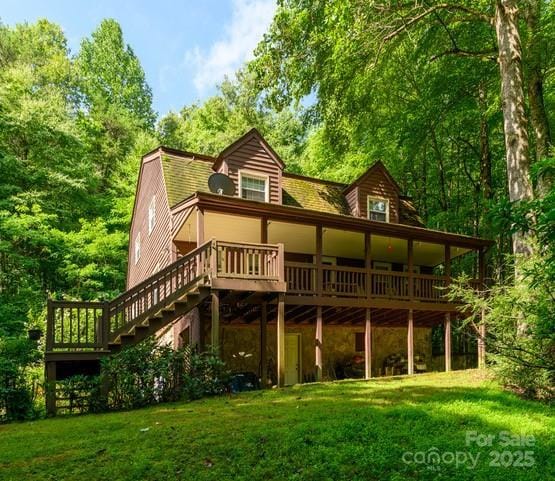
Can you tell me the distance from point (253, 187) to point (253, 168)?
660mm

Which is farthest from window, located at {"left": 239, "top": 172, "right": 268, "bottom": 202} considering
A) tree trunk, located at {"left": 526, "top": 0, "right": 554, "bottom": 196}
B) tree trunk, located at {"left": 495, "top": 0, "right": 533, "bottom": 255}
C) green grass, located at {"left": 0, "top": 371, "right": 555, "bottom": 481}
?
tree trunk, located at {"left": 526, "top": 0, "right": 554, "bottom": 196}

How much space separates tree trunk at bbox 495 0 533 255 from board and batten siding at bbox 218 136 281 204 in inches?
290

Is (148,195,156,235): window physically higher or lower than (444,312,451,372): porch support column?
higher

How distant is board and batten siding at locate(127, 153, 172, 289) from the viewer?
48.2 ft

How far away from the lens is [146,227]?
17969mm

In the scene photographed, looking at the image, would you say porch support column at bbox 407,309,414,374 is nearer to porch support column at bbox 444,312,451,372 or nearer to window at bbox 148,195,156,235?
porch support column at bbox 444,312,451,372

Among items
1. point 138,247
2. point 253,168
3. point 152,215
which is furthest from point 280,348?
point 138,247

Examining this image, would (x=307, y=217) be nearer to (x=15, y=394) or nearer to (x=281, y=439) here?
(x=281, y=439)

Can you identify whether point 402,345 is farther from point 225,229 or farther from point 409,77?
point 409,77

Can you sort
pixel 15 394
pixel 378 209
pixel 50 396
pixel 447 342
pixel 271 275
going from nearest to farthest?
pixel 15 394 < pixel 50 396 < pixel 271 275 < pixel 447 342 < pixel 378 209

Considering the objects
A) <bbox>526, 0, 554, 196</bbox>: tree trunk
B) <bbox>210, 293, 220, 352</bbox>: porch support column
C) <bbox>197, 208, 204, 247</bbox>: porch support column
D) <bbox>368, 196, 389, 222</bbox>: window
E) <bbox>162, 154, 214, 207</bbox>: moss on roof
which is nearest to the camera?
<bbox>210, 293, 220, 352</bbox>: porch support column

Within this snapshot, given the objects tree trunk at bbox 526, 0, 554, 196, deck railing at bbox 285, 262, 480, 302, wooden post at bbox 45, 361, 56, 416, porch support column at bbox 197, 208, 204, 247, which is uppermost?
tree trunk at bbox 526, 0, 554, 196

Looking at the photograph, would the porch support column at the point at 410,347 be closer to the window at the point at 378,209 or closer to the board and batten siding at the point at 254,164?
the window at the point at 378,209

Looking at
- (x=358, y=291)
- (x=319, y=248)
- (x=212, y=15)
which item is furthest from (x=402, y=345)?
(x=212, y=15)
